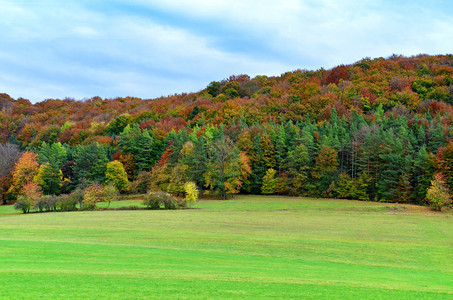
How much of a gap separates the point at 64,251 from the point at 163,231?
571 inches

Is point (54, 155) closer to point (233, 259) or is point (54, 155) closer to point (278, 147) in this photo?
point (278, 147)

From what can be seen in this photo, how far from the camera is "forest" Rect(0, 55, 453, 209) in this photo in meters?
75.6

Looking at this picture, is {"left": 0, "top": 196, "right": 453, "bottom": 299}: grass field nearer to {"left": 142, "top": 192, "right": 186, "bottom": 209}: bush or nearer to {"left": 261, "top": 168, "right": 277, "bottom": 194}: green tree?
{"left": 142, "top": 192, "right": 186, "bottom": 209}: bush

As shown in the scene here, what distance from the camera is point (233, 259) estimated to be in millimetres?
22609

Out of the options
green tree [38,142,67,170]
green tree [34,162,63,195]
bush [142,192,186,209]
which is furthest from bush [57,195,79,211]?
green tree [38,142,67,170]

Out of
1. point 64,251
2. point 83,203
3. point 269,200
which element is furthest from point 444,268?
point 83,203

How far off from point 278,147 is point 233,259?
67.6 metres

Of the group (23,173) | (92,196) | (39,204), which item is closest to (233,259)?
(92,196)

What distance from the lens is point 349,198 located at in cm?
7638

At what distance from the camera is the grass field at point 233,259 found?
12.8 m

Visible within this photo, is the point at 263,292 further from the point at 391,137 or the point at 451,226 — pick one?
the point at 391,137

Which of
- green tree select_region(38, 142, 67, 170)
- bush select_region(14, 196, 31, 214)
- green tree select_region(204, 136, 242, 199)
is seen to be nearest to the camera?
bush select_region(14, 196, 31, 214)

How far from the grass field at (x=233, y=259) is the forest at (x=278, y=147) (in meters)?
26.3

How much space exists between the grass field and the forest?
26330 millimetres
